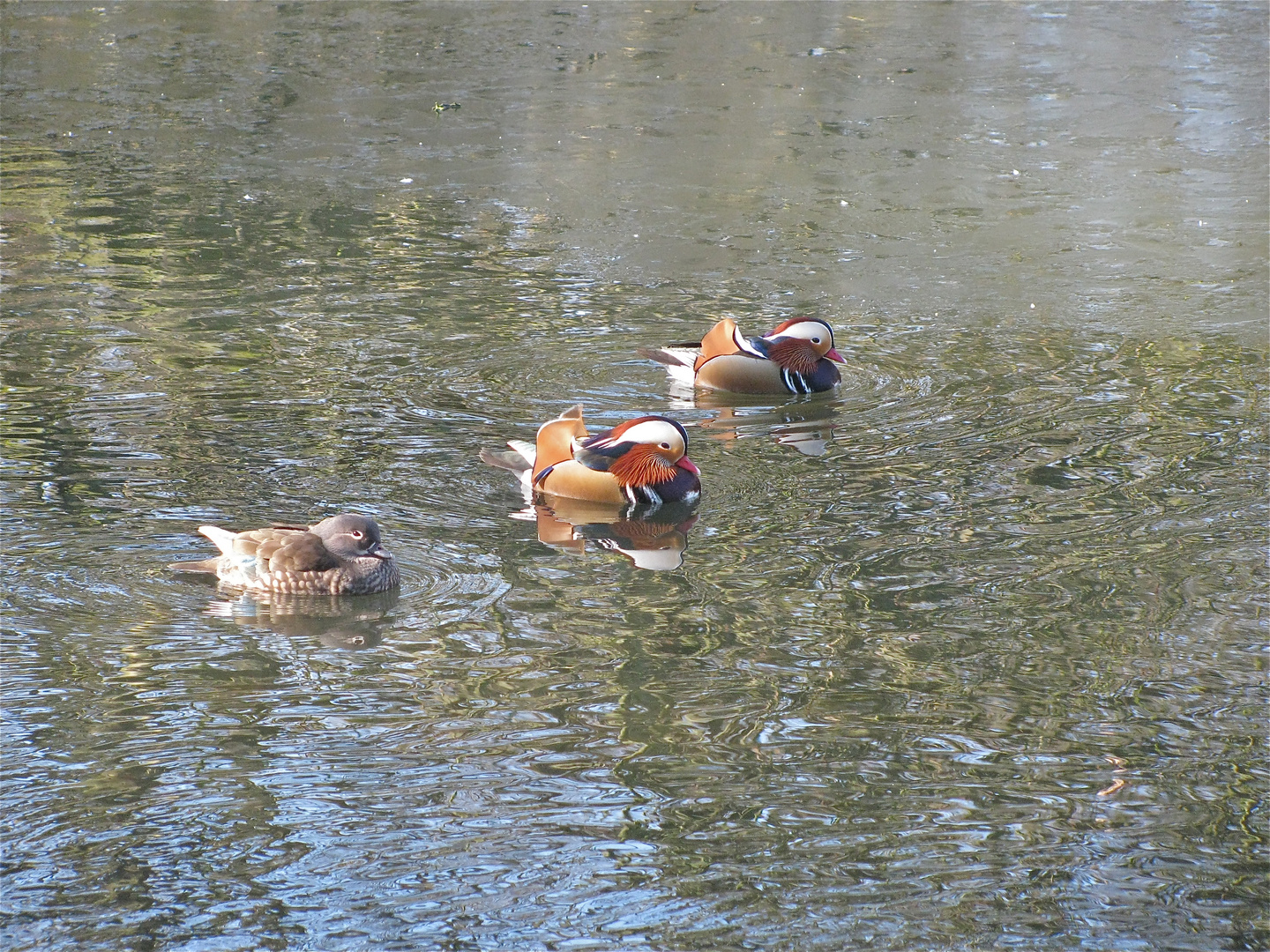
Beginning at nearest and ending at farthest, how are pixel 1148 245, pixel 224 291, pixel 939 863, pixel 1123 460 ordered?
pixel 939 863, pixel 1123 460, pixel 224 291, pixel 1148 245

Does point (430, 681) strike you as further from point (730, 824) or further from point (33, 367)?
point (33, 367)

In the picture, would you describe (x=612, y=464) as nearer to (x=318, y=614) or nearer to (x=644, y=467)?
(x=644, y=467)

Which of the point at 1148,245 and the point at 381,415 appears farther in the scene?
the point at 1148,245

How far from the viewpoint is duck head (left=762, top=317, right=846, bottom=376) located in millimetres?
9109

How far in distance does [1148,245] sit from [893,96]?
4809 millimetres

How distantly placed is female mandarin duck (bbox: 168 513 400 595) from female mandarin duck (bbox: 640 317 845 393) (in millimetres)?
3442

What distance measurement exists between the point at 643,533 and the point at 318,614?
5.20 ft

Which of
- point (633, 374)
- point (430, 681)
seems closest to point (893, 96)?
point (633, 374)

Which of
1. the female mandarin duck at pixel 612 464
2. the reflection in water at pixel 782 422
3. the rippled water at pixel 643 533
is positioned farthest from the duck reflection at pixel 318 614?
the reflection in water at pixel 782 422

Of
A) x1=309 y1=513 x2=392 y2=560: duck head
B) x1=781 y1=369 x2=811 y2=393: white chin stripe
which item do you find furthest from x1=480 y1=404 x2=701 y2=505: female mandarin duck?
x1=781 y1=369 x2=811 y2=393: white chin stripe

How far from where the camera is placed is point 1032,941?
4016 millimetres

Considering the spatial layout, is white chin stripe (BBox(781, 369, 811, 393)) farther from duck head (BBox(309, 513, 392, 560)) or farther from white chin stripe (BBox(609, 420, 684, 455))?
duck head (BBox(309, 513, 392, 560))

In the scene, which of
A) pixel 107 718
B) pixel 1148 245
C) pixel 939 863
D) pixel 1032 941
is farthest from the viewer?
pixel 1148 245

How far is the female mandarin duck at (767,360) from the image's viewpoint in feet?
29.9
